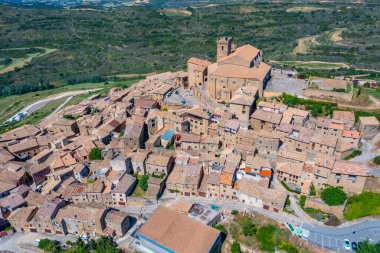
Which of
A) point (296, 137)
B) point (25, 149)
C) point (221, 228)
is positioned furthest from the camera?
point (25, 149)

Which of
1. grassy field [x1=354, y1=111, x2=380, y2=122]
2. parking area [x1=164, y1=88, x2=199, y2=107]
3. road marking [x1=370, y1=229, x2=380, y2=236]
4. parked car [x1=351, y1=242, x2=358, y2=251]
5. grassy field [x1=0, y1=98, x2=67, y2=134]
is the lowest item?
grassy field [x1=0, y1=98, x2=67, y2=134]

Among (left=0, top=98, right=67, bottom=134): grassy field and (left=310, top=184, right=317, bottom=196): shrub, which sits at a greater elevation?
(left=310, top=184, right=317, bottom=196): shrub

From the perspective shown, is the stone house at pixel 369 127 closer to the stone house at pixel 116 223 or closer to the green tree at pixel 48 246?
the stone house at pixel 116 223

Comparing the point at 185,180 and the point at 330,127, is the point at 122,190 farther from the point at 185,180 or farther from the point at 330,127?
the point at 330,127

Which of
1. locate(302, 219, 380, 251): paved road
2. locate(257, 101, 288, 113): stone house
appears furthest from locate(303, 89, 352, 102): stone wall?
locate(302, 219, 380, 251): paved road

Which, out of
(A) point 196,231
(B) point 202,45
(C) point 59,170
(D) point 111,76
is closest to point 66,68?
(D) point 111,76

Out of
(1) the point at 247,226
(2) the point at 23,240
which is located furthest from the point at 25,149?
(1) the point at 247,226

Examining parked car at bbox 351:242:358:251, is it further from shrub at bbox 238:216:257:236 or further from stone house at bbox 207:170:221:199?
stone house at bbox 207:170:221:199
